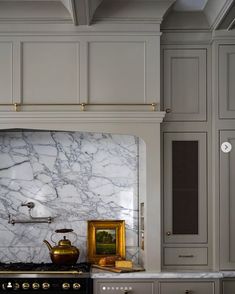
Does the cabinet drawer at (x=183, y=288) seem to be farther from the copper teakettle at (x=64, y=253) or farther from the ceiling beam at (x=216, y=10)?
the ceiling beam at (x=216, y=10)

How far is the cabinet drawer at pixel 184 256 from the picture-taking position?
4.98 meters

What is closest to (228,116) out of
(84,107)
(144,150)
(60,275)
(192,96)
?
(192,96)

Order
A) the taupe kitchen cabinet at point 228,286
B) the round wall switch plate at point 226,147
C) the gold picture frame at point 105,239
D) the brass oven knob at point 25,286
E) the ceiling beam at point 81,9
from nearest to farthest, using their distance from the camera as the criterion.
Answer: the ceiling beam at point 81,9, the brass oven knob at point 25,286, the taupe kitchen cabinet at point 228,286, the round wall switch plate at point 226,147, the gold picture frame at point 105,239

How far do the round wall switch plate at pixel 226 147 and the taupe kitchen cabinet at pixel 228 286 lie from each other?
3.29 ft

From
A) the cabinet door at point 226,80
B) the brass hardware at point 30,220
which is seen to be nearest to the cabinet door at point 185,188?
the cabinet door at point 226,80

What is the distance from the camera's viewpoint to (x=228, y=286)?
485 cm

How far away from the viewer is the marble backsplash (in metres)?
5.27

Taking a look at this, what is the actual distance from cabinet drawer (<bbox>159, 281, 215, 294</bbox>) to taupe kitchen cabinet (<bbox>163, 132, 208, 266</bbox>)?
264mm

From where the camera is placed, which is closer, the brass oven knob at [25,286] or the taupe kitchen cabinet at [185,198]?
the brass oven knob at [25,286]

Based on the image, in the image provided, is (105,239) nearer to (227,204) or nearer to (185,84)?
(227,204)

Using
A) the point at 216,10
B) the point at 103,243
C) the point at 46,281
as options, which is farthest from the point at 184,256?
the point at 216,10

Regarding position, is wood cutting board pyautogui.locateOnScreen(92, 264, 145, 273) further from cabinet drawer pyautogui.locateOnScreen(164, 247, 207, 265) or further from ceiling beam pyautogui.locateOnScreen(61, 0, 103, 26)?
ceiling beam pyautogui.locateOnScreen(61, 0, 103, 26)

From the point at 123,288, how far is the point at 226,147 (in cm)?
135

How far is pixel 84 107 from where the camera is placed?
16.0ft
